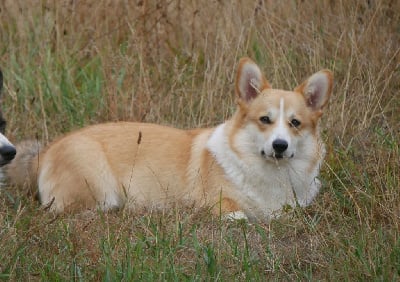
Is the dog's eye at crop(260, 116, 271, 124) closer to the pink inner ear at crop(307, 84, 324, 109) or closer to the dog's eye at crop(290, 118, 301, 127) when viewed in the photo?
the dog's eye at crop(290, 118, 301, 127)

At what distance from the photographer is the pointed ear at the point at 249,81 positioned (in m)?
5.53

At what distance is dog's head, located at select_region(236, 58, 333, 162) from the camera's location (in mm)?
5301

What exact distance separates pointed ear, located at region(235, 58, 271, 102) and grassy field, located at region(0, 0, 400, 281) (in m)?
0.63

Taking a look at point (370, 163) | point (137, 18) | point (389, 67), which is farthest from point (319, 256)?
point (137, 18)

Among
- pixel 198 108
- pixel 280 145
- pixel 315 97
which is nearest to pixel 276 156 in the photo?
pixel 280 145

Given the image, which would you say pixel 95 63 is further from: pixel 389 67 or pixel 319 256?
pixel 319 256

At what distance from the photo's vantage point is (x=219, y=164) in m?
5.59

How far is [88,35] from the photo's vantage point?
7465 mm

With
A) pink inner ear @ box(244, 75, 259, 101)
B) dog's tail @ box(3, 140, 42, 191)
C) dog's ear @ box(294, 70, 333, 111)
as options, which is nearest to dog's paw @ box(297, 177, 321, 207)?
dog's ear @ box(294, 70, 333, 111)

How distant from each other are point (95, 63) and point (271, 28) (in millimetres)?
1505

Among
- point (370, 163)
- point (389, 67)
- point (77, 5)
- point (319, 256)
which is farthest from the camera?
point (77, 5)

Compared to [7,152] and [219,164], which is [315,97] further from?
[7,152]

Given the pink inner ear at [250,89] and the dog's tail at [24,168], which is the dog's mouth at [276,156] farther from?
the dog's tail at [24,168]

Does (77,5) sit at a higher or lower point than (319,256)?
higher
